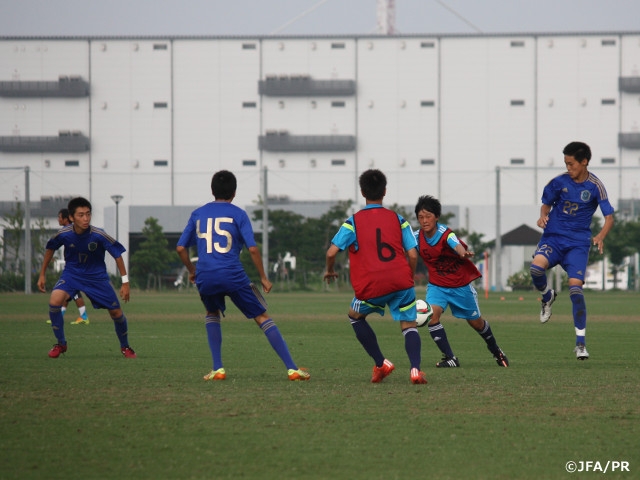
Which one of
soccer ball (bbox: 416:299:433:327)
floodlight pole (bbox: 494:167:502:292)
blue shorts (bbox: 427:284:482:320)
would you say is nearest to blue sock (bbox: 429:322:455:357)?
blue shorts (bbox: 427:284:482:320)

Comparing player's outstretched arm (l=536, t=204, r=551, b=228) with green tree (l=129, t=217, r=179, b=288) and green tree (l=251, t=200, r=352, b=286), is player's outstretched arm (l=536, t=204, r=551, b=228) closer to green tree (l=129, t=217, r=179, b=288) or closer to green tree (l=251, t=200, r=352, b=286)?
green tree (l=129, t=217, r=179, b=288)

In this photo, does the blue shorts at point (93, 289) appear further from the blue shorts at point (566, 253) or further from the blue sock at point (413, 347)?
the blue shorts at point (566, 253)

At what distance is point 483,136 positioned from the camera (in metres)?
71.6

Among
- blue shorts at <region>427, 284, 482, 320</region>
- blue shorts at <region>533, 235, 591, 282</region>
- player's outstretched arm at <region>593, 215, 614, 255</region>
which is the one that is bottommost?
blue shorts at <region>427, 284, 482, 320</region>

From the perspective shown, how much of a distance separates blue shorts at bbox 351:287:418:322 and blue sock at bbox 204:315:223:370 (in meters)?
1.22

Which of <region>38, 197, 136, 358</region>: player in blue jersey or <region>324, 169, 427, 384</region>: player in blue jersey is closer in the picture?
<region>324, 169, 427, 384</region>: player in blue jersey

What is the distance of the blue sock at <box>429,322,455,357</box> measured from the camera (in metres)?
10.3

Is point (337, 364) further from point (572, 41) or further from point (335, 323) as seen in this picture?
point (572, 41)

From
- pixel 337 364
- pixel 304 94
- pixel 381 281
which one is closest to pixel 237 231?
pixel 381 281

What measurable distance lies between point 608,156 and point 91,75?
122 ft

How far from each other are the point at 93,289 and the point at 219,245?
351 cm

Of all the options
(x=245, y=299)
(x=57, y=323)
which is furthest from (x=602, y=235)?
(x=57, y=323)

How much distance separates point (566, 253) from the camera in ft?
35.8

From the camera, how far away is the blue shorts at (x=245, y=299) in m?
8.59
